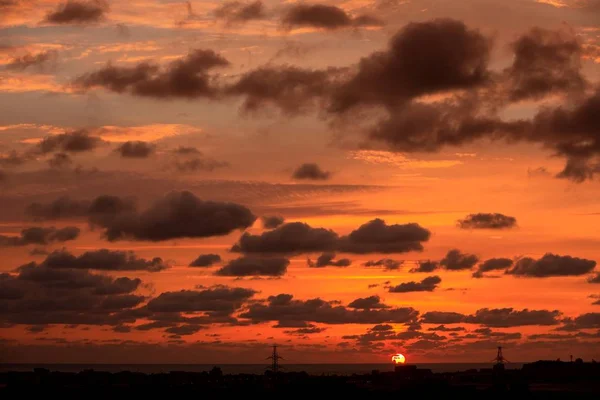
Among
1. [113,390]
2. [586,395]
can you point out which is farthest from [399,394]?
[113,390]

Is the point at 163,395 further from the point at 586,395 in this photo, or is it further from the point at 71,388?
the point at 586,395

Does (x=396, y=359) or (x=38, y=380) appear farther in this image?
(x=38, y=380)

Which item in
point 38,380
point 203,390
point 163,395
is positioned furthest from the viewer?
point 38,380

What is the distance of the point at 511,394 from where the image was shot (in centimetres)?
15900

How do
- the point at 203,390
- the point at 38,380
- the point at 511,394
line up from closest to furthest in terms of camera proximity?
the point at 511,394 → the point at 203,390 → the point at 38,380

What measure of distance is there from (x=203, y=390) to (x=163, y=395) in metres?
12.7

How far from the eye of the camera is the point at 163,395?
172 meters

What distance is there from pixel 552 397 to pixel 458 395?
1571 centimetres

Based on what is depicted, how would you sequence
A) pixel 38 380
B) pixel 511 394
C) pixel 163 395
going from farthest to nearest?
pixel 38 380 → pixel 163 395 → pixel 511 394

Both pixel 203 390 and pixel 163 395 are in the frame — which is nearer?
pixel 163 395

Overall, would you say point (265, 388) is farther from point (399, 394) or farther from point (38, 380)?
point (38, 380)

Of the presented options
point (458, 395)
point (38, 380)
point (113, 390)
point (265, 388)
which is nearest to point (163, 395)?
point (113, 390)

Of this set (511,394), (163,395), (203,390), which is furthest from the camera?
(203,390)

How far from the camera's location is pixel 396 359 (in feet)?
586
